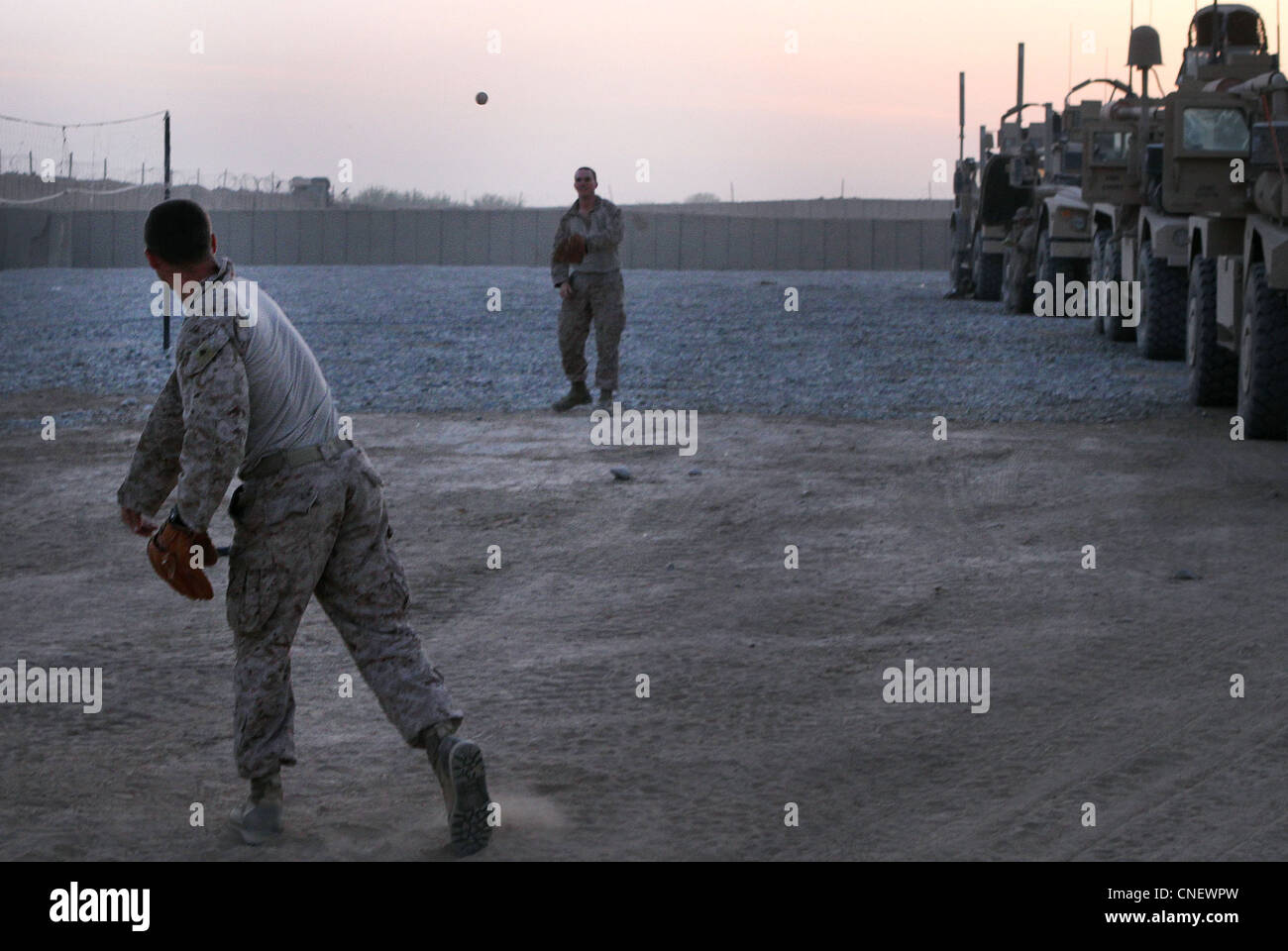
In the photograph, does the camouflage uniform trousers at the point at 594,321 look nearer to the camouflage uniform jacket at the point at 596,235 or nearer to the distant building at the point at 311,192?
the camouflage uniform jacket at the point at 596,235

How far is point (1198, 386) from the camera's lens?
42.8 feet

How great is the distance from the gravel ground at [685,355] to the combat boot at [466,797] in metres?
8.66

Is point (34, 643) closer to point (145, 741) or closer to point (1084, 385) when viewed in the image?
point (145, 741)

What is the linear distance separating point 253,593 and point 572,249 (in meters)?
8.42

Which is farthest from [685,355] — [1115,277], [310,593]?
[310,593]

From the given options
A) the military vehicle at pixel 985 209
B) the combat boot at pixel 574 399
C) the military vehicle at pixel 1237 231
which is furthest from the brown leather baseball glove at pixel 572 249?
the military vehicle at pixel 985 209

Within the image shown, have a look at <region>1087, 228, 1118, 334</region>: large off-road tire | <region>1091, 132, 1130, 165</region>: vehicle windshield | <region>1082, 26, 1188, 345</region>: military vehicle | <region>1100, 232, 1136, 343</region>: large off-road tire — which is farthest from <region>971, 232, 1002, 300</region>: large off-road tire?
<region>1091, 132, 1130, 165</region>: vehicle windshield

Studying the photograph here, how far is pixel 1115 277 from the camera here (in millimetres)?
18594

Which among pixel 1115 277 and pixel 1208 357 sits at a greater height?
pixel 1115 277

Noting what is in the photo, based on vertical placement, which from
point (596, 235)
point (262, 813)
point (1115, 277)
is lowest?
point (262, 813)

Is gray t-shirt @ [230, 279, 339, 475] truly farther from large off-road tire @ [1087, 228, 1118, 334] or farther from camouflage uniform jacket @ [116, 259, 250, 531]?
large off-road tire @ [1087, 228, 1118, 334]

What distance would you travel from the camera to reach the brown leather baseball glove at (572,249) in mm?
12516

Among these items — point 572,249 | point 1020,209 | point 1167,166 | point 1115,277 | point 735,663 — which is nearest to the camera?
point 735,663

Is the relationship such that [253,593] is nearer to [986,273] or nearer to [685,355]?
[685,355]
